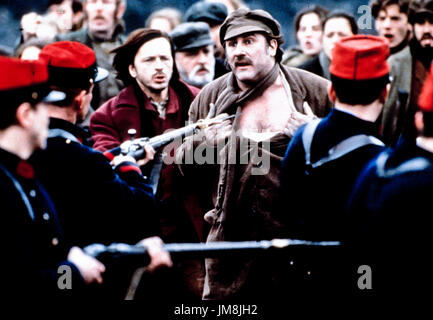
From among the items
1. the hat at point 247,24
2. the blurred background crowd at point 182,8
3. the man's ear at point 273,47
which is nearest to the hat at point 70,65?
the hat at point 247,24

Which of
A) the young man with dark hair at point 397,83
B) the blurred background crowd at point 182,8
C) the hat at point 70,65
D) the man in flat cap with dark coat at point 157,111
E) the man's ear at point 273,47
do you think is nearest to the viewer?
the hat at point 70,65

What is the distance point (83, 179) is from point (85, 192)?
0.25 feet

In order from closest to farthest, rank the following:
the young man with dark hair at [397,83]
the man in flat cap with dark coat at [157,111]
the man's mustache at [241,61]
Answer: the man's mustache at [241,61], the man in flat cap with dark coat at [157,111], the young man with dark hair at [397,83]

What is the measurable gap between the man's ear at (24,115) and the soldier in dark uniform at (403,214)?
64.7 inches

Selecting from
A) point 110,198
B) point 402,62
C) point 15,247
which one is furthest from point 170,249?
point 402,62

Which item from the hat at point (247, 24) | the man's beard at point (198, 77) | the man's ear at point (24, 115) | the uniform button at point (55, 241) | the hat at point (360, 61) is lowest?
the uniform button at point (55, 241)

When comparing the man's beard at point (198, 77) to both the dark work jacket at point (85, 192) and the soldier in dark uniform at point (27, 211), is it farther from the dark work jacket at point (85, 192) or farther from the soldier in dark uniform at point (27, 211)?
the soldier in dark uniform at point (27, 211)

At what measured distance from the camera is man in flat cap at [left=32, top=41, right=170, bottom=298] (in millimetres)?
5059

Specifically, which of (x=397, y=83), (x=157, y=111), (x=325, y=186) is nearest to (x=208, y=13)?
(x=397, y=83)

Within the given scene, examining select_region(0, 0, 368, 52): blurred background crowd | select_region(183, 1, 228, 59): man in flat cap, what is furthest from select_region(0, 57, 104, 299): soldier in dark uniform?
select_region(0, 0, 368, 52): blurred background crowd

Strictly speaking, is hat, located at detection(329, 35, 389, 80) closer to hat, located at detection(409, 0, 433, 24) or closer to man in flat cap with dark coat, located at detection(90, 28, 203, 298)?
man in flat cap with dark coat, located at detection(90, 28, 203, 298)

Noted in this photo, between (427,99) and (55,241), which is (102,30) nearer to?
(55,241)

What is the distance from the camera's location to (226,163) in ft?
23.1

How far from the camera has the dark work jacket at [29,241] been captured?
162 inches
